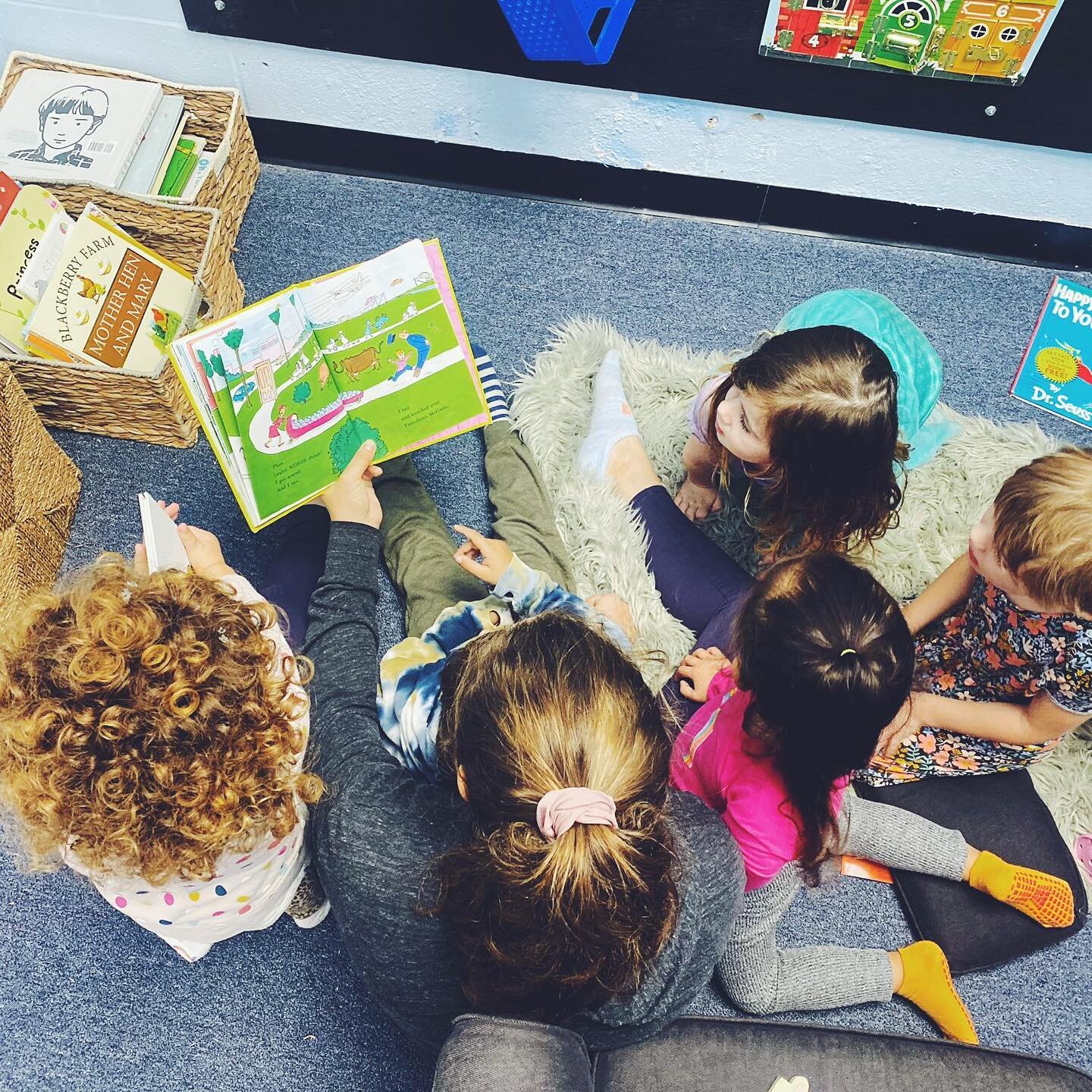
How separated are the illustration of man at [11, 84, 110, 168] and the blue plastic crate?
684mm

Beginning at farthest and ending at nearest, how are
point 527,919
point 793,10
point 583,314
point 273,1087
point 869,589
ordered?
point 583,314, point 793,10, point 273,1087, point 869,589, point 527,919

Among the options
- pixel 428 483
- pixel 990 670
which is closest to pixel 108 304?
pixel 428 483

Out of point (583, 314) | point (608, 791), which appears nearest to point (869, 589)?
point (608, 791)

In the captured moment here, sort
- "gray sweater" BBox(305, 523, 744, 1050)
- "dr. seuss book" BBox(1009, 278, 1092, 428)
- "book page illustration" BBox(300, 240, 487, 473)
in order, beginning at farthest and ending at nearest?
1. "dr. seuss book" BBox(1009, 278, 1092, 428)
2. "book page illustration" BBox(300, 240, 487, 473)
3. "gray sweater" BBox(305, 523, 744, 1050)

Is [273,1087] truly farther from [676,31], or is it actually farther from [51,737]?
[676,31]

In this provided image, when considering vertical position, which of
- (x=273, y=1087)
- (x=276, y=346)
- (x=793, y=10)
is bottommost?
(x=273, y=1087)

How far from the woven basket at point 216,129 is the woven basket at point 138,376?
3 cm

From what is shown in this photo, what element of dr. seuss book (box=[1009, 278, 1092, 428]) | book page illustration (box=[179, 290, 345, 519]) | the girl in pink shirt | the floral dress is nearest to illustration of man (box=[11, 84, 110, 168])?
book page illustration (box=[179, 290, 345, 519])

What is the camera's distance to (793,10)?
1.37 m

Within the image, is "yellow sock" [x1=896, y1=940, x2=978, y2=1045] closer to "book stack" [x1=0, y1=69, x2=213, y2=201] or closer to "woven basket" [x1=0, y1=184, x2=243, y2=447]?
"woven basket" [x1=0, y1=184, x2=243, y2=447]

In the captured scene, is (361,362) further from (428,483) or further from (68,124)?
(68,124)

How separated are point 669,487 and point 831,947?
71 centimetres

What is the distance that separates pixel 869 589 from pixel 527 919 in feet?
1.51

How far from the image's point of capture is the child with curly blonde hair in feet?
2.50
